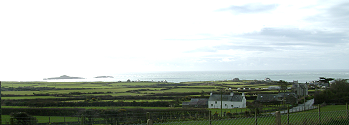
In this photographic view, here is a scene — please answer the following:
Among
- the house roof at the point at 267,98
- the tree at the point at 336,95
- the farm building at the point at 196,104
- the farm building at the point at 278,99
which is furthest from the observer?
the house roof at the point at 267,98

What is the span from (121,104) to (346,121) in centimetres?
3565

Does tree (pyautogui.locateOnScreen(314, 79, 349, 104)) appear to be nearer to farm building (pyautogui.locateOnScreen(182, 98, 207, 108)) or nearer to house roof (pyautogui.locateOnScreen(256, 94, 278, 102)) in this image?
house roof (pyautogui.locateOnScreen(256, 94, 278, 102))

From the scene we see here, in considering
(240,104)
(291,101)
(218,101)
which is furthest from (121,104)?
(291,101)

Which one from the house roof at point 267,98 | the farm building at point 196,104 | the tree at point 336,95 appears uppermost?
the tree at point 336,95

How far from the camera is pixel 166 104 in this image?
42.2 m

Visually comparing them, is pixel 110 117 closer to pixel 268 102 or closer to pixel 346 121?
pixel 346 121

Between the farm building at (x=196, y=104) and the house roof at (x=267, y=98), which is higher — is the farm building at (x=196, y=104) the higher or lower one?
the lower one

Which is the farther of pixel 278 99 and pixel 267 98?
pixel 267 98

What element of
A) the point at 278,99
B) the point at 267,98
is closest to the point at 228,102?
the point at 267,98

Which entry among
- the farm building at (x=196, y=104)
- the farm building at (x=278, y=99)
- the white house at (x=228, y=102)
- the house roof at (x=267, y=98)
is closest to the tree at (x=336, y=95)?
the farm building at (x=278, y=99)

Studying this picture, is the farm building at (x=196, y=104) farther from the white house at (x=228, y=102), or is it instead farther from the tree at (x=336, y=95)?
the tree at (x=336, y=95)

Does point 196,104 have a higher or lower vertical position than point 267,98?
lower

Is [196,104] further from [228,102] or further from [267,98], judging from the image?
[267,98]

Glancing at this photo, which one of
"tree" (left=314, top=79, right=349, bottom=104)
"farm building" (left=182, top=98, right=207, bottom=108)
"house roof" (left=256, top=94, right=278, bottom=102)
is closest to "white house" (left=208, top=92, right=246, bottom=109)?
"farm building" (left=182, top=98, right=207, bottom=108)
